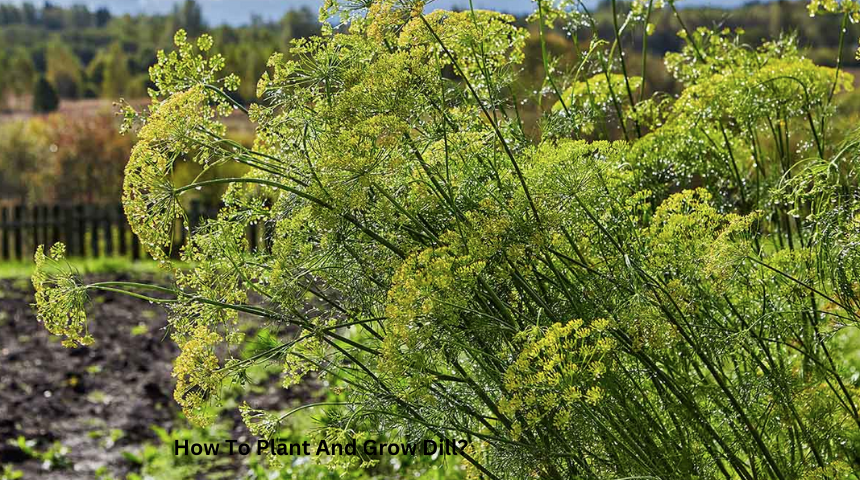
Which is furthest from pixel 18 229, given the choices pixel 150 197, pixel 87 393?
pixel 150 197

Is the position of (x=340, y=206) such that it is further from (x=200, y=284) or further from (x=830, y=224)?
(x=830, y=224)

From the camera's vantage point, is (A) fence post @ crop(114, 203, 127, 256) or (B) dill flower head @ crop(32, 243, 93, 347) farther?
(A) fence post @ crop(114, 203, 127, 256)

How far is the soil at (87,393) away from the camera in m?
5.37

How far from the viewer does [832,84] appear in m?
3.17

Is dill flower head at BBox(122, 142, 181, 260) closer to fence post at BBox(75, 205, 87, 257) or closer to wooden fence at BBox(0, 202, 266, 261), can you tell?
wooden fence at BBox(0, 202, 266, 261)

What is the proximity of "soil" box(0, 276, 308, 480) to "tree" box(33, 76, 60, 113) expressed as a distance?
52106 mm

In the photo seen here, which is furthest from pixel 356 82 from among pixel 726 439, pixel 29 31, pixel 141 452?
pixel 29 31

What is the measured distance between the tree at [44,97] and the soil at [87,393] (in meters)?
52.1

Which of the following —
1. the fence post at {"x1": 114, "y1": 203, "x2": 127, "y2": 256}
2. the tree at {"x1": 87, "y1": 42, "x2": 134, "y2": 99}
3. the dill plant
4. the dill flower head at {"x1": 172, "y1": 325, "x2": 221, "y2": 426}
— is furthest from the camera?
the tree at {"x1": 87, "y1": 42, "x2": 134, "y2": 99}

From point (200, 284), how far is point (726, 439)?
149 cm

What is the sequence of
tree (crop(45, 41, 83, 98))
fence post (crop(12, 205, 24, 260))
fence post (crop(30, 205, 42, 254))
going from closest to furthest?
fence post (crop(12, 205, 24, 260)), fence post (crop(30, 205, 42, 254)), tree (crop(45, 41, 83, 98))

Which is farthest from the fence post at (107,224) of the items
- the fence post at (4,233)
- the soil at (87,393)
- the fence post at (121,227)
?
the soil at (87,393)

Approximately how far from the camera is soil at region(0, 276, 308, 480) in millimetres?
5367

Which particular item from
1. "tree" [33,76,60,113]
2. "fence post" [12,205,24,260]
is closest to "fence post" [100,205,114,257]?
"fence post" [12,205,24,260]
